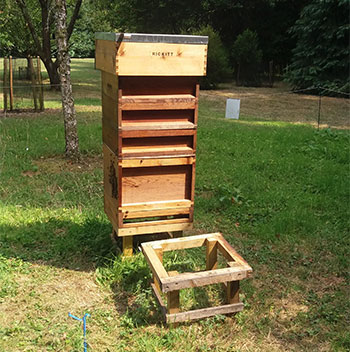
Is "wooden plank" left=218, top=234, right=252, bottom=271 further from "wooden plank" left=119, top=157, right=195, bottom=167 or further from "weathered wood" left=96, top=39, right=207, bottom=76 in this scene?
"weathered wood" left=96, top=39, right=207, bottom=76

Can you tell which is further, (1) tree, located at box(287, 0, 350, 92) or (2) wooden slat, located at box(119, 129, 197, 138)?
(1) tree, located at box(287, 0, 350, 92)

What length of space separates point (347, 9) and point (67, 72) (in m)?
14.6

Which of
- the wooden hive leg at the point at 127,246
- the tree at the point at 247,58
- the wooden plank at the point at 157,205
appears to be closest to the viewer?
the wooden plank at the point at 157,205

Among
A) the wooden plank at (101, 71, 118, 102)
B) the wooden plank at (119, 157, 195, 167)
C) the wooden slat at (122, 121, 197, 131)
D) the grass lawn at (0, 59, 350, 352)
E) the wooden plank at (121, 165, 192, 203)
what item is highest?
the wooden plank at (101, 71, 118, 102)

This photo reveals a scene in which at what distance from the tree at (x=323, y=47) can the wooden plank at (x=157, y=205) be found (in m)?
16.2

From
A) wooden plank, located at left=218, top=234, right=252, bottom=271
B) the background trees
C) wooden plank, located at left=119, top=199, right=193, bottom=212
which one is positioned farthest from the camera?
the background trees

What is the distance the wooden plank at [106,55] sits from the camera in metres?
3.56

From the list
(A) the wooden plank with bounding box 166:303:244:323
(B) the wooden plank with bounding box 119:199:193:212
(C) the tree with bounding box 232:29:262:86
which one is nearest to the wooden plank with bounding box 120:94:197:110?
(B) the wooden plank with bounding box 119:199:193:212

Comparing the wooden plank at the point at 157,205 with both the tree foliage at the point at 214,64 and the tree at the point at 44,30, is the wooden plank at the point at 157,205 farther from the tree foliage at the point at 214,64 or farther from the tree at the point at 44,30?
the tree foliage at the point at 214,64

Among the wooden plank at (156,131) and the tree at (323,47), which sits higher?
the tree at (323,47)

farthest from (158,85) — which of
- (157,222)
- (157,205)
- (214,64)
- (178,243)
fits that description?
(214,64)

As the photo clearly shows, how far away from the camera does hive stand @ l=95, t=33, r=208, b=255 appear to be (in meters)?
3.58

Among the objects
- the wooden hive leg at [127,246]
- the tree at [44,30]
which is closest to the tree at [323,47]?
the tree at [44,30]

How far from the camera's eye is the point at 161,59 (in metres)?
3.61
